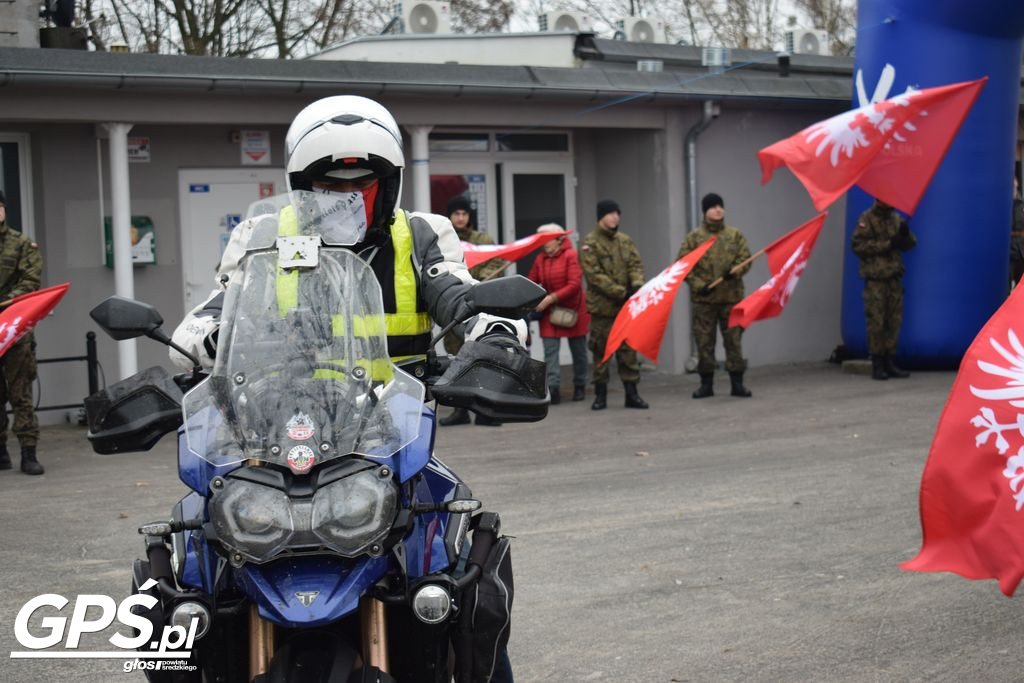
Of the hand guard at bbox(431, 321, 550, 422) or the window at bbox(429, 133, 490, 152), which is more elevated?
the window at bbox(429, 133, 490, 152)

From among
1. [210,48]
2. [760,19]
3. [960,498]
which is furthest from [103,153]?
[760,19]

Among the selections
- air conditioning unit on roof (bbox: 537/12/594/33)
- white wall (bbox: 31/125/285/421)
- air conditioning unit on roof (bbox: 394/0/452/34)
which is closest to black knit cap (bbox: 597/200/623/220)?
white wall (bbox: 31/125/285/421)

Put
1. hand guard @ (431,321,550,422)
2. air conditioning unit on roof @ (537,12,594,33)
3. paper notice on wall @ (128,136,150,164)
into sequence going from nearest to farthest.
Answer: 1. hand guard @ (431,321,550,422)
2. paper notice on wall @ (128,136,150,164)
3. air conditioning unit on roof @ (537,12,594,33)

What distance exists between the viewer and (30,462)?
10.2 meters

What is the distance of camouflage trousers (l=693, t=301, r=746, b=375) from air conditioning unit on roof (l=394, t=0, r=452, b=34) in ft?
20.5

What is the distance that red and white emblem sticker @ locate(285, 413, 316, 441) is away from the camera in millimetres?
3070

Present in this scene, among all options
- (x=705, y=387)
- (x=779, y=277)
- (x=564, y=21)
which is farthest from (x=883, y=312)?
(x=564, y=21)

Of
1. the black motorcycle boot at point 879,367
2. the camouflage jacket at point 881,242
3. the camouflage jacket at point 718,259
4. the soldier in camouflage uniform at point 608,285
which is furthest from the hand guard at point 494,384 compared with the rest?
the black motorcycle boot at point 879,367

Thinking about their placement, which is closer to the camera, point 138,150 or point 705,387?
point 138,150

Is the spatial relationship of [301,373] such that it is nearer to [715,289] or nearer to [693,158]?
[715,289]

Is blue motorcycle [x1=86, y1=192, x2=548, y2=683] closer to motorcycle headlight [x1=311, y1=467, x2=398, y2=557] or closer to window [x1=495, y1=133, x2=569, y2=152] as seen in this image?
motorcycle headlight [x1=311, y1=467, x2=398, y2=557]

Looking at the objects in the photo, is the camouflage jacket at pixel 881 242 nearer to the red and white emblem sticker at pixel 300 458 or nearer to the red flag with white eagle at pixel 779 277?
the red flag with white eagle at pixel 779 277

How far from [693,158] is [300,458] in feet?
44.3

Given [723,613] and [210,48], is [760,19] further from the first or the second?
[723,613]
